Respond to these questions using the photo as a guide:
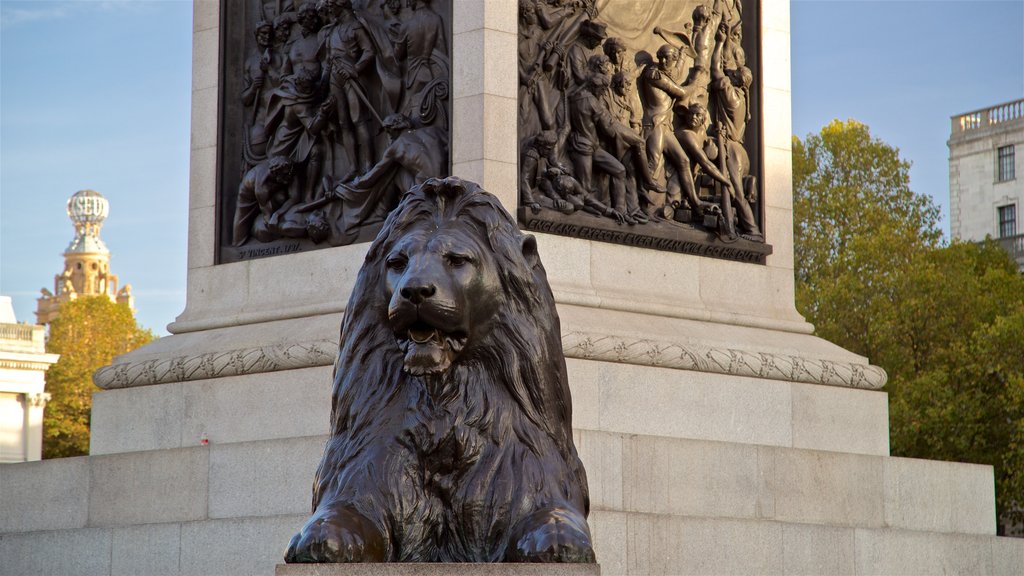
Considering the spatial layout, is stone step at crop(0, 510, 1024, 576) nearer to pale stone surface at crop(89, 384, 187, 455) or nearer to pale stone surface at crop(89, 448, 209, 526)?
pale stone surface at crop(89, 448, 209, 526)

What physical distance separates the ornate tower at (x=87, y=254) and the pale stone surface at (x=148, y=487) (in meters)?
148

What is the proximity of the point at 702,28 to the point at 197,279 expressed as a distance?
15.0 ft

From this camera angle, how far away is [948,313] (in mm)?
34750

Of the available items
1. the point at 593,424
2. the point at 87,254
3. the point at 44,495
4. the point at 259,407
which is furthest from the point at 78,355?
the point at 87,254

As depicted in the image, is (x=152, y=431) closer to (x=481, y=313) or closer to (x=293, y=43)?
(x=293, y=43)

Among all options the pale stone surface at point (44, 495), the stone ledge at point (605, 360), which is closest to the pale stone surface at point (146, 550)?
the pale stone surface at point (44, 495)

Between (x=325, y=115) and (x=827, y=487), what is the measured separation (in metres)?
4.73

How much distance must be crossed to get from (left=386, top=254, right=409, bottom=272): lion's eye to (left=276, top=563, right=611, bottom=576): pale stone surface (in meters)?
1.11

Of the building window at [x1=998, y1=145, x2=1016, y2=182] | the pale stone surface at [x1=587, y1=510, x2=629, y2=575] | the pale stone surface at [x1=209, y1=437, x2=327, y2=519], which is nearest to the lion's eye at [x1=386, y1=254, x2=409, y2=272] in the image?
the pale stone surface at [x1=587, y1=510, x2=629, y2=575]

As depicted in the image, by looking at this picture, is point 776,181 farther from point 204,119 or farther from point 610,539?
point 204,119

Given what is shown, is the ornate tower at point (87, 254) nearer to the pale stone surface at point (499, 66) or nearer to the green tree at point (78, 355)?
the green tree at point (78, 355)

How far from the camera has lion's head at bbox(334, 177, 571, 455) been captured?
7020 mm

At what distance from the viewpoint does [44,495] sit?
14672 mm

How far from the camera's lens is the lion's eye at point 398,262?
712 cm
